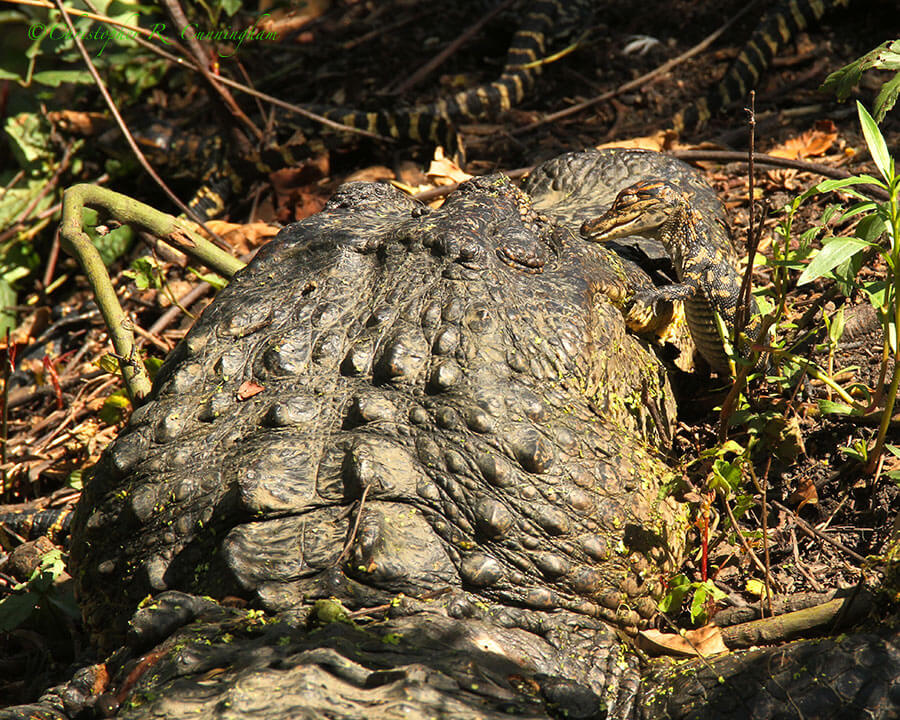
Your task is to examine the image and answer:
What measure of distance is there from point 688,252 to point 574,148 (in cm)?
231

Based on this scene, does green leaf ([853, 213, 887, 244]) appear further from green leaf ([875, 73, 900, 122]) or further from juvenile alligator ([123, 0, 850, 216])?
juvenile alligator ([123, 0, 850, 216])

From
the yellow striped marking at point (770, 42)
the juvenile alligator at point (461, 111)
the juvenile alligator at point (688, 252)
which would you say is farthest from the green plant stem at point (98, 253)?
the yellow striped marking at point (770, 42)

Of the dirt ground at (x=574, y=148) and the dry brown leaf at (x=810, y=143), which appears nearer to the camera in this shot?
the dirt ground at (x=574, y=148)

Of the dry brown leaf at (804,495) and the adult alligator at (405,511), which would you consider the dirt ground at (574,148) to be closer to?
the dry brown leaf at (804,495)

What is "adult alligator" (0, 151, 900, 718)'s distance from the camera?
1.72 m

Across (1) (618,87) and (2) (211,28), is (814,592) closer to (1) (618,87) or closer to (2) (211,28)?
(1) (618,87)

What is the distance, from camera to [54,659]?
8.73 ft

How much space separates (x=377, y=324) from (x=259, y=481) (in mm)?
539

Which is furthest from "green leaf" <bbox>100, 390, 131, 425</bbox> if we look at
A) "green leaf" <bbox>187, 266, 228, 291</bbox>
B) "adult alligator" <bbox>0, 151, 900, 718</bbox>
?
"adult alligator" <bbox>0, 151, 900, 718</bbox>

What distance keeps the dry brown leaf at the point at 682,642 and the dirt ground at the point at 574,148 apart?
0.21m

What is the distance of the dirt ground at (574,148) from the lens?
256 centimetres

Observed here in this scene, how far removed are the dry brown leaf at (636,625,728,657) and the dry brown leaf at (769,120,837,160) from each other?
9.73 feet

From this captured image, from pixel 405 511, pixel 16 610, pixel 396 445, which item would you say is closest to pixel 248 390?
pixel 396 445

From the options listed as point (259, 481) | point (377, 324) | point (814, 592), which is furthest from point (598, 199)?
point (259, 481)
